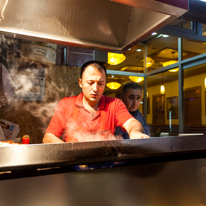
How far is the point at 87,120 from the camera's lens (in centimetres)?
187

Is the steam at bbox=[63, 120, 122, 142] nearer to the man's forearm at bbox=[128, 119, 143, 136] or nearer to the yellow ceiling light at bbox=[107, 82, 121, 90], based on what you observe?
the man's forearm at bbox=[128, 119, 143, 136]

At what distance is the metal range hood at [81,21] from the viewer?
1535mm

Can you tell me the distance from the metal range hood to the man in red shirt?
322mm

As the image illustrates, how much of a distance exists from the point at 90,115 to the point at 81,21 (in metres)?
0.91

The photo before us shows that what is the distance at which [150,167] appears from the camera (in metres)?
0.99

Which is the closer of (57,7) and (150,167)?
(150,167)

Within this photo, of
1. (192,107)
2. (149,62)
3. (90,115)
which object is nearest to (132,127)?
(90,115)

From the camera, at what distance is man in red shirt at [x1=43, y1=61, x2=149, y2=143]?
176 centimetres

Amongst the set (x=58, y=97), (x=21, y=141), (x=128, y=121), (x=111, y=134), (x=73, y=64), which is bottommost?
(x=21, y=141)

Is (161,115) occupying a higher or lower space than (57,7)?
lower

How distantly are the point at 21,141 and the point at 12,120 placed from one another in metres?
0.32

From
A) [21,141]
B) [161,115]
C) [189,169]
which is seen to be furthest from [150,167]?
[161,115]

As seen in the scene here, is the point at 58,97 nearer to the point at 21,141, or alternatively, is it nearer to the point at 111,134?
the point at 21,141

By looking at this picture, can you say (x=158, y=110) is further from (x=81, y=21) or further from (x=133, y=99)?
(x=81, y=21)
